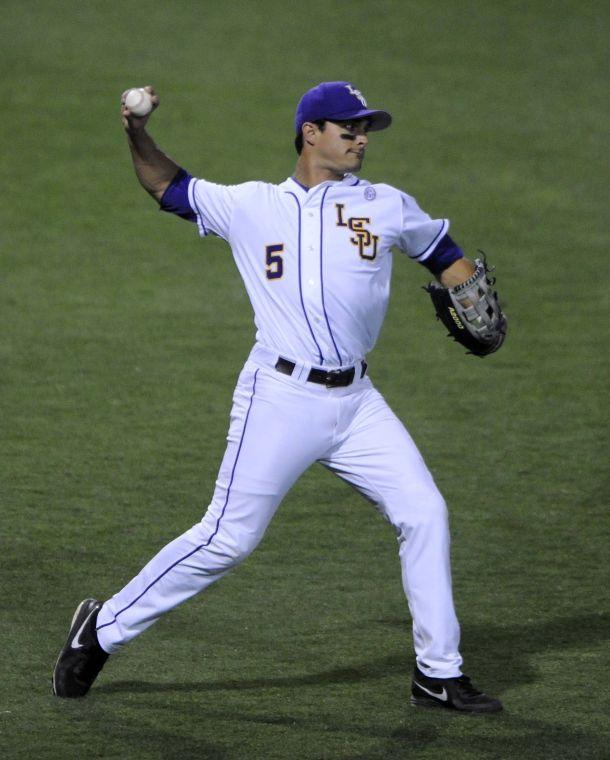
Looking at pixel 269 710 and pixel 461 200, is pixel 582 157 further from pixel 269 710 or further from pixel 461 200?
pixel 269 710

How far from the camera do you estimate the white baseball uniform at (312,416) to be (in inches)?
180

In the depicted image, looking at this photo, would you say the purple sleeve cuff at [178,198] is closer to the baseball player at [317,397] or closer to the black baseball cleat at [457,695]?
the baseball player at [317,397]

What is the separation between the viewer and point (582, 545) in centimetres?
621

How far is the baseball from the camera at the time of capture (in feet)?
15.2

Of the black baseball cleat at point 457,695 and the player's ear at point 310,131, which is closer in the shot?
the black baseball cleat at point 457,695

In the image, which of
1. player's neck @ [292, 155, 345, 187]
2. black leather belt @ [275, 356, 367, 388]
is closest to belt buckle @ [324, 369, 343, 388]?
black leather belt @ [275, 356, 367, 388]

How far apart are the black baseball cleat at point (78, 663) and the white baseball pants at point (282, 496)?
0.16ft

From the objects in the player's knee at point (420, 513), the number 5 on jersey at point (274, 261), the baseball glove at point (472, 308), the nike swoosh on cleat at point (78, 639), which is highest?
the number 5 on jersey at point (274, 261)

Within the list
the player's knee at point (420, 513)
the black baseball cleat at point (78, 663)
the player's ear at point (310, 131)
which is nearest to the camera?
the player's knee at point (420, 513)

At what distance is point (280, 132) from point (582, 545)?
7.51 meters

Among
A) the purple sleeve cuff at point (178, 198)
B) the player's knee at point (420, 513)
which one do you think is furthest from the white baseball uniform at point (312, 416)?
the purple sleeve cuff at point (178, 198)

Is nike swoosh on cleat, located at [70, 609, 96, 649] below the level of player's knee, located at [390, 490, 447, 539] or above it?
below

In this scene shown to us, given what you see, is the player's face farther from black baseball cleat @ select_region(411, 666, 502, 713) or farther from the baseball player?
black baseball cleat @ select_region(411, 666, 502, 713)

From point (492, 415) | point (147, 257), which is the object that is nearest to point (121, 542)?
point (492, 415)
